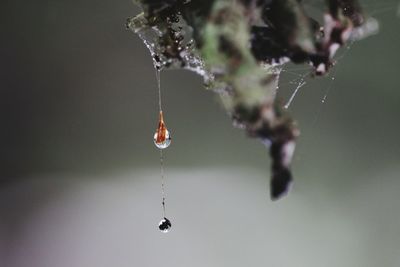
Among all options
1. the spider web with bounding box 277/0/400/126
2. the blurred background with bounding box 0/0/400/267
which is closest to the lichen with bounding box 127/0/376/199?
the spider web with bounding box 277/0/400/126

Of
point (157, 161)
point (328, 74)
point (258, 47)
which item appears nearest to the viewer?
point (258, 47)

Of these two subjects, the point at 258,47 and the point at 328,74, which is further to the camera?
the point at 328,74

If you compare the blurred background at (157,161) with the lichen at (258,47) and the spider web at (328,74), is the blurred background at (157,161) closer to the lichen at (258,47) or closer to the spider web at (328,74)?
the spider web at (328,74)

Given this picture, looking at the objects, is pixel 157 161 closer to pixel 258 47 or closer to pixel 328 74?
pixel 328 74

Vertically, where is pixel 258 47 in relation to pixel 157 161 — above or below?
below

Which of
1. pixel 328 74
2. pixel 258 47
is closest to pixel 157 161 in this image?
pixel 328 74

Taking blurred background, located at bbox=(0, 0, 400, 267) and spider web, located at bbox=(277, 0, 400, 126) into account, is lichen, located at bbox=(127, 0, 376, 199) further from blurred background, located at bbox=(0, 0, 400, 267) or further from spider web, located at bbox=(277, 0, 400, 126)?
blurred background, located at bbox=(0, 0, 400, 267)

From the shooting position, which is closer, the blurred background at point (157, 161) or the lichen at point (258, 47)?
the lichen at point (258, 47)

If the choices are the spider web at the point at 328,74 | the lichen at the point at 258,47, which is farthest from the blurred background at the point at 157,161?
the lichen at the point at 258,47

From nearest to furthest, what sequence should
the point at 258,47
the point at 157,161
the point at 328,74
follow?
the point at 258,47
the point at 328,74
the point at 157,161

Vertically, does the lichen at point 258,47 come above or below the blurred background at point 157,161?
below
